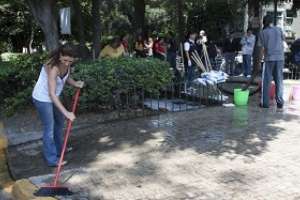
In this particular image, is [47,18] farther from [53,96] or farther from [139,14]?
[139,14]

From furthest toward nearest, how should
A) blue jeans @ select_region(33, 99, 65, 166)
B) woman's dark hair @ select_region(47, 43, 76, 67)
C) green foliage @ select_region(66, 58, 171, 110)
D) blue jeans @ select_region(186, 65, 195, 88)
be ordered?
blue jeans @ select_region(186, 65, 195, 88) → green foliage @ select_region(66, 58, 171, 110) → blue jeans @ select_region(33, 99, 65, 166) → woman's dark hair @ select_region(47, 43, 76, 67)

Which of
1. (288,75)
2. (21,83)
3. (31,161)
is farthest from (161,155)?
(288,75)

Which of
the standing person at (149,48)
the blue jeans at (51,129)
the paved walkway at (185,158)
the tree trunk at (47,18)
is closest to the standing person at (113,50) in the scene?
the tree trunk at (47,18)

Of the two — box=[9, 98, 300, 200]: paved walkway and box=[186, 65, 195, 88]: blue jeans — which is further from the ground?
box=[186, 65, 195, 88]: blue jeans

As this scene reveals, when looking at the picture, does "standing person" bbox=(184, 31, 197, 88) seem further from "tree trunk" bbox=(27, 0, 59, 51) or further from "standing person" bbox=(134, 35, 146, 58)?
"tree trunk" bbox=(27, 0, 59, 51)

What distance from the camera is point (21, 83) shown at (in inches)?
428

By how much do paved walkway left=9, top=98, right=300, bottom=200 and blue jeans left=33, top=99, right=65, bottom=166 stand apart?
0.21m

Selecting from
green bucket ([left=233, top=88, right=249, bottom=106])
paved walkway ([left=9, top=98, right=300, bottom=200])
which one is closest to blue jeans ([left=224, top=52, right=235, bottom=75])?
green bucket ([left=233, top=88, right=249, bottom=106])

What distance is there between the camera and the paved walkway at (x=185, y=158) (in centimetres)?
569

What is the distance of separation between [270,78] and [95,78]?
3.23 metres

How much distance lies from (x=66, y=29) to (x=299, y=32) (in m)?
28.5

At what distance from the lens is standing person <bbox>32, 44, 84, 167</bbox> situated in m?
6.28

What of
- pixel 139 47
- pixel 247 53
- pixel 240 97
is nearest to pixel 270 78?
pixel 240 97

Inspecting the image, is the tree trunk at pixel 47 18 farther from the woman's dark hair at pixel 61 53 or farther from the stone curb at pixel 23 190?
the stone curb at pixel 23 190
